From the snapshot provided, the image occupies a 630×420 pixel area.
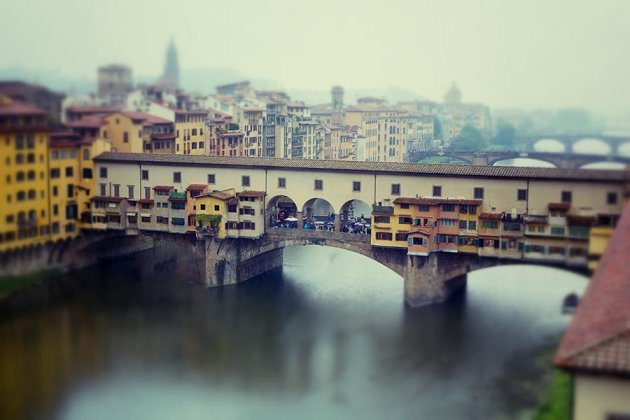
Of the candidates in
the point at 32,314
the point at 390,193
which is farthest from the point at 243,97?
the point at 32,314

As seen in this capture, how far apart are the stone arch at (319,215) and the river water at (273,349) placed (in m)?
1.38

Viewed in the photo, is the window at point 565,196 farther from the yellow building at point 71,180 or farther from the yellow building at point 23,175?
the yellow building at point 23,175

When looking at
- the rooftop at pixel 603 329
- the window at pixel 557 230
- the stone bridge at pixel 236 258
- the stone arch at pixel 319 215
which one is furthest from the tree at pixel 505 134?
the rooftop at pixel 603 329

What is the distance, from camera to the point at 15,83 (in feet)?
39.0

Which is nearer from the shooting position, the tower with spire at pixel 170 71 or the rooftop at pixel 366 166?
the rooftop at pixel 366 166

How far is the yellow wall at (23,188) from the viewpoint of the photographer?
12031 millimetres

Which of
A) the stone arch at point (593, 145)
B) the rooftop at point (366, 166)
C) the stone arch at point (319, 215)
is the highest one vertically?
the stone arch at point (593, 145)

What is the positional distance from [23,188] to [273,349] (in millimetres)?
4708

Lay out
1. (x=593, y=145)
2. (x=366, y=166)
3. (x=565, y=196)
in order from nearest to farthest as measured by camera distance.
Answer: (x=593, y=145), (x=565, y=196), (x=366, y=166)

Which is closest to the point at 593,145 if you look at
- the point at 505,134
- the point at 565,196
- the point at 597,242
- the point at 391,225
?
the point at 565,196

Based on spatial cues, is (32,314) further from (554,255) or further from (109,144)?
(554,255)

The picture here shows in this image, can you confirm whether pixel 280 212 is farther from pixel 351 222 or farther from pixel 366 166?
pixel 366 166

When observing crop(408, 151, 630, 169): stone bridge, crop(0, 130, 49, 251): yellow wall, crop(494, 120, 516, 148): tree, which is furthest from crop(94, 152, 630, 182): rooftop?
crop(494, 120, 516, 148): tree

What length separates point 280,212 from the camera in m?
16.7
